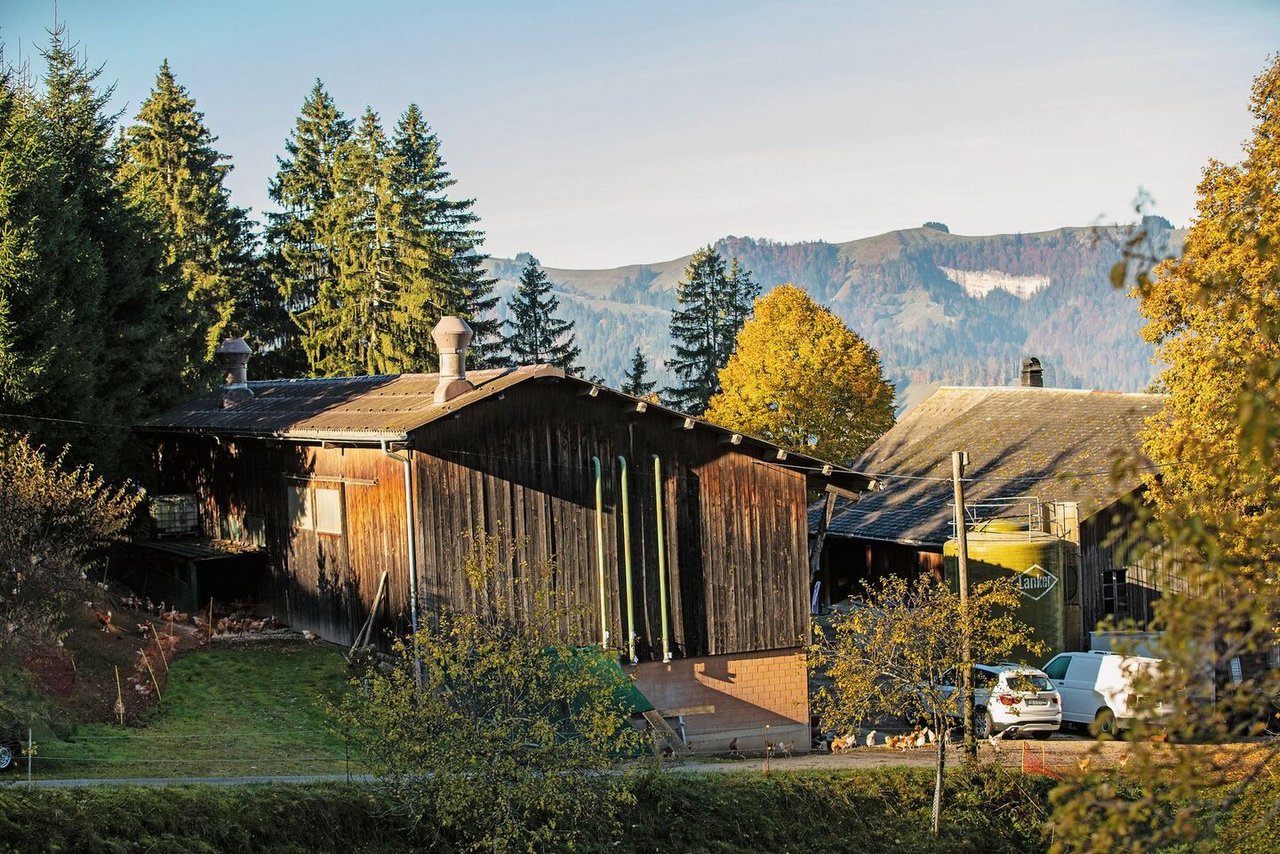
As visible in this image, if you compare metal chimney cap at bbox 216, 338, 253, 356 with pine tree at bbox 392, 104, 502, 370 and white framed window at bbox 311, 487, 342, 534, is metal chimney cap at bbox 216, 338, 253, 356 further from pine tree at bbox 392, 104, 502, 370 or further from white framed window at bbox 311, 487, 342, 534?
pine tree at bbox 392, 104, 502, 370

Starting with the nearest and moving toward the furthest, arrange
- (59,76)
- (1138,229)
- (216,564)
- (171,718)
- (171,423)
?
1. (1138,229)
2. (171,718)
3. (216,564)
4. (171,423)
5. (59,76)

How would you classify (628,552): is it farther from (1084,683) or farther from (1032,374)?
(1032,374)

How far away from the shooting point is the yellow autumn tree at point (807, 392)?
54656mm

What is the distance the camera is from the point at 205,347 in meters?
44.8

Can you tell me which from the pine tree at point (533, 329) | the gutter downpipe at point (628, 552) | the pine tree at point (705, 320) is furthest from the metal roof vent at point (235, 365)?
the pine tree at point (705, 320)

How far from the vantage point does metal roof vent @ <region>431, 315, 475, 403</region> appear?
25438mm

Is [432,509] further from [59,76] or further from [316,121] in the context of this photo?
[316,121]

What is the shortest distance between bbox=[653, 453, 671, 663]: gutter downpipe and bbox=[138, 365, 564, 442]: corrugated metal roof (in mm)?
3040

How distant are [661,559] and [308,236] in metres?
40.7

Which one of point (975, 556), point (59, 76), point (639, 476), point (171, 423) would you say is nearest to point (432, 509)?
point (639, 476)

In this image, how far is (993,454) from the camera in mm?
41000

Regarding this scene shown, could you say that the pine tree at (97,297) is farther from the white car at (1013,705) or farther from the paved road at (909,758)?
the white car at (1013,705)

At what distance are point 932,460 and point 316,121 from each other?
36.3 m

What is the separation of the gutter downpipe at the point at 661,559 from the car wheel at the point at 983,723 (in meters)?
6.56
